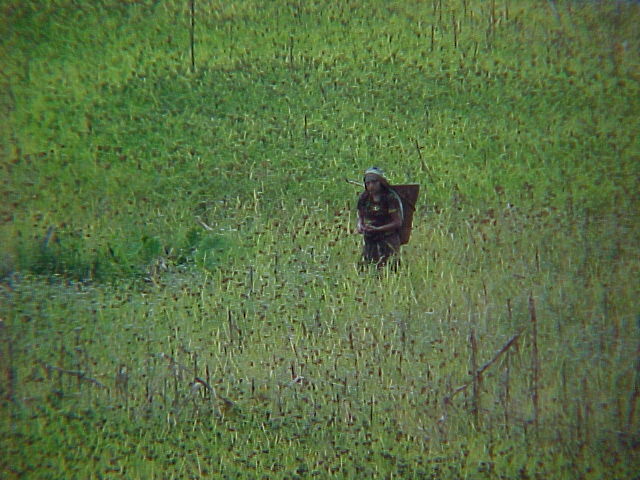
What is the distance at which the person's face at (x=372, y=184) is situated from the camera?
329 centimetres

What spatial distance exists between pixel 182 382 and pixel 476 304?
156cm

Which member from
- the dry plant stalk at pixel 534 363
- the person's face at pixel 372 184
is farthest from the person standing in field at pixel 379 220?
the dry plant stalk at pixel 534 363

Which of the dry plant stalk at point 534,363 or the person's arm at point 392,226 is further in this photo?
the person's arm at point 392,226

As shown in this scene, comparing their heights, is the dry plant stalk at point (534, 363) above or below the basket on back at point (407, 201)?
below

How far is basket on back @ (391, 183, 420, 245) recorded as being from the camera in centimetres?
328

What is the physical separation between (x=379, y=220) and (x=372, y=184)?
0.21 m

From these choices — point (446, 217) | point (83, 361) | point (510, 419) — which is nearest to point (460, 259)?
point (446, 217)

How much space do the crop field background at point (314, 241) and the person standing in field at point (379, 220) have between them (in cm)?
8

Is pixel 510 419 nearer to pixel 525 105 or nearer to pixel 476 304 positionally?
pixel 476 304

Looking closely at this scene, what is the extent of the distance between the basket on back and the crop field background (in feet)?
0.15

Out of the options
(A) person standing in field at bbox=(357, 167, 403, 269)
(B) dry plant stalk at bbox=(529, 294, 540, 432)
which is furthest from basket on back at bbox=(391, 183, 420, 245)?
(B) dry plant stalk at bbox=(529, 294, 540, 432)

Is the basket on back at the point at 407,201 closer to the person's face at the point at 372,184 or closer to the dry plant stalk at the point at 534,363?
the person's face at the point at 372,184

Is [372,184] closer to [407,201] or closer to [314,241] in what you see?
[407,201]

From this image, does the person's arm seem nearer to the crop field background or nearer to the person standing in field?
the person standing in field
